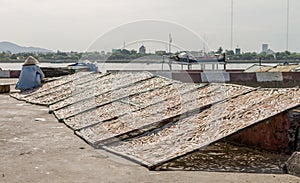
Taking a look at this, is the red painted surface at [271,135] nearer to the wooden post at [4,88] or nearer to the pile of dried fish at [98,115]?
the pile of dried fish at [98,115]

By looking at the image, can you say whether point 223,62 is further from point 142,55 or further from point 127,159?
point 127,159

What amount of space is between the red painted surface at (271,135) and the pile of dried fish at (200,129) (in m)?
0.28

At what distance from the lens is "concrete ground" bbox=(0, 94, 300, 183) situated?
500cm

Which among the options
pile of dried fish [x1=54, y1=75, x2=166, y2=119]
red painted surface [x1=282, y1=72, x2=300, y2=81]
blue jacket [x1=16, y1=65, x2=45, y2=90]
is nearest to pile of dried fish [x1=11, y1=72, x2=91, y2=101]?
blue jacket [x1=16, y1=65, x2=45, y2=90]

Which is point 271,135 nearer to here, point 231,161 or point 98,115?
point 231,161

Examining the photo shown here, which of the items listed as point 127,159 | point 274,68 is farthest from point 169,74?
point 127,159

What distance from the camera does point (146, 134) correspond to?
718 centimetres

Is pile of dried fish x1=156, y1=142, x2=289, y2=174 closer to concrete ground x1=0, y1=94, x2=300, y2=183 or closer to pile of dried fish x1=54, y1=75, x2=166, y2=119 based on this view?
concrete ground x1=0, y1=94, x2=300, y2=183

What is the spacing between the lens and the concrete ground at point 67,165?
500 cm

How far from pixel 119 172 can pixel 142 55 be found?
22.4 ft

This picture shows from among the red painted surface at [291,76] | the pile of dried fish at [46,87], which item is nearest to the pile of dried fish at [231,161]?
the pile of dried fish at [46,87]

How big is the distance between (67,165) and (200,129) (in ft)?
7.59

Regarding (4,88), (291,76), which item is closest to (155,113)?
(4,88)

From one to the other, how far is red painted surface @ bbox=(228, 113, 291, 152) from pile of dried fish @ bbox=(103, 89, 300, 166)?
0.92 ft
